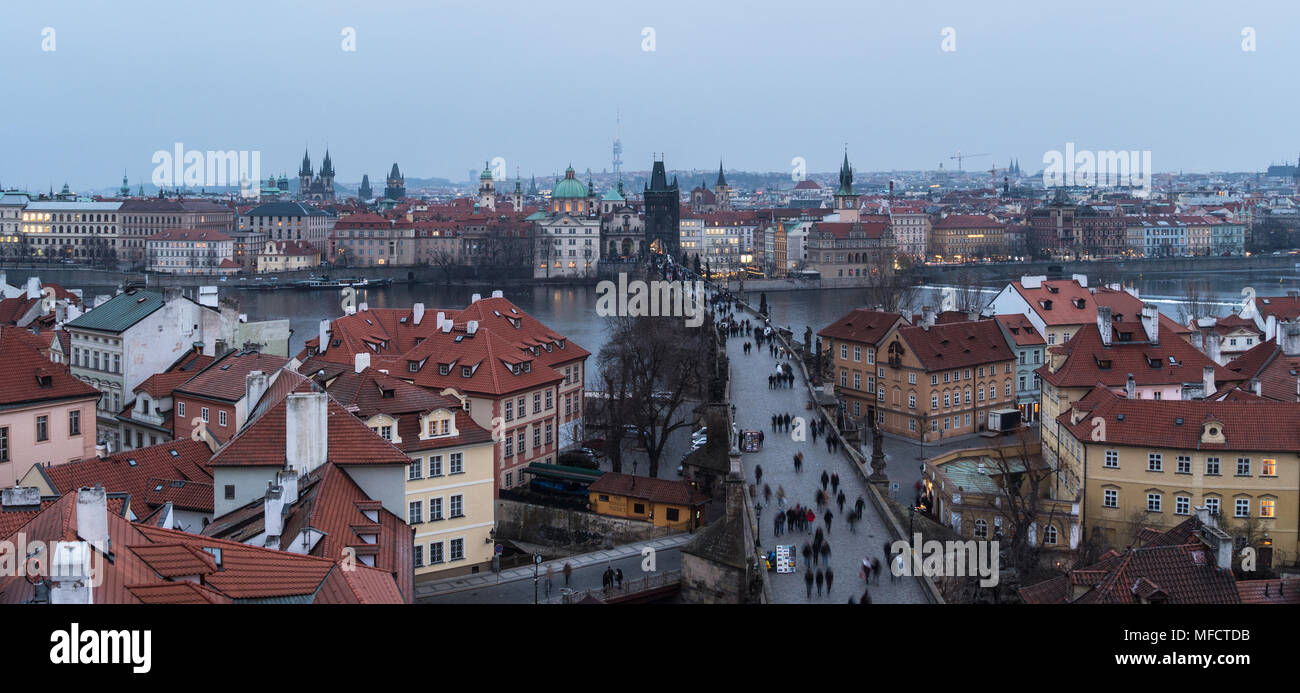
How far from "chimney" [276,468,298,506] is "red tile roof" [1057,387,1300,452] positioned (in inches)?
391

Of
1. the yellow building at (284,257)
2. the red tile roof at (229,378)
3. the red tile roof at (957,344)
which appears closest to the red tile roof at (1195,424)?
the red tile roof at (957,344)

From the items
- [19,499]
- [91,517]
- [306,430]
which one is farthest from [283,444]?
[91,517]

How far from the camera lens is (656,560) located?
13.7m

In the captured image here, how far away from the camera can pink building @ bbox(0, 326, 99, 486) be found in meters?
13.6

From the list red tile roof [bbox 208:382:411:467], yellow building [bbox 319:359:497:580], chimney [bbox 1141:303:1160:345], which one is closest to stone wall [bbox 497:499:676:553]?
yellow building [bbox 319:359:497:580]

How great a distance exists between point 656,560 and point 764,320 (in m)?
16.3

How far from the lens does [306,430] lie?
36.1 feet

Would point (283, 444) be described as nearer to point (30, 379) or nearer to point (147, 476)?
point (147, 476)

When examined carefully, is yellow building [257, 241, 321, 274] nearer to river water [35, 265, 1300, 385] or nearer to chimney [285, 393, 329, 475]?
river water [35, 265, 1300, 385]

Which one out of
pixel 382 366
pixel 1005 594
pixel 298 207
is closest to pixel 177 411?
pixel 382 366

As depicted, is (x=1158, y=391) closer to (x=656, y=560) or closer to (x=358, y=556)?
(x=656, y=560)

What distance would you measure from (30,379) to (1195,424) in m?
12.6

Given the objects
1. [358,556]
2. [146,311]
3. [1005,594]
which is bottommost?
[1005,594]
